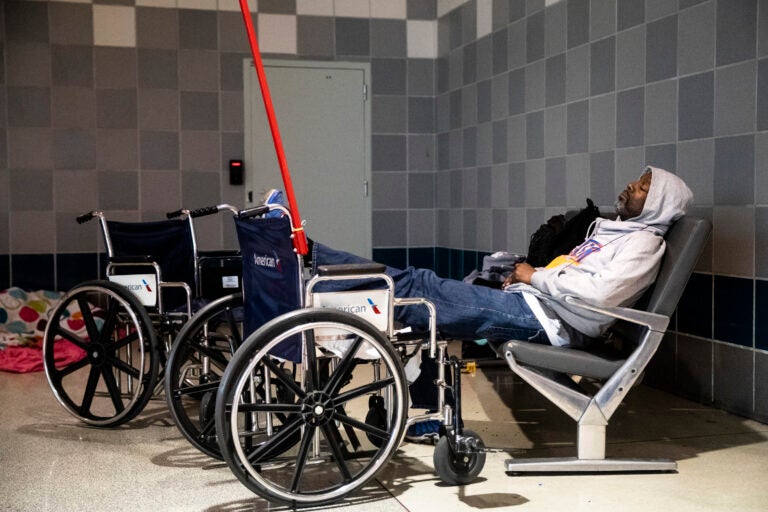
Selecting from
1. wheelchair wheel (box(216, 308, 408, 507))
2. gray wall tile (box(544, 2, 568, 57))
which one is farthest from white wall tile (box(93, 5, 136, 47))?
wheelchair wheel (box(216, 308, 408, 507))

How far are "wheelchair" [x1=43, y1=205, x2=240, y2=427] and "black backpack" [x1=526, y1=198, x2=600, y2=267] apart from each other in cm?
131

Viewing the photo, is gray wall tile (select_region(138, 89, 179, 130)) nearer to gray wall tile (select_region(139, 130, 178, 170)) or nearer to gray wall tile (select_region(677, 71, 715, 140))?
gray wall tile (select_region(139, 130, 178, 170))

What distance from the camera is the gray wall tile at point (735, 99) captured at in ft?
11.5

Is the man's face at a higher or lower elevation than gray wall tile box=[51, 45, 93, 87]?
lower

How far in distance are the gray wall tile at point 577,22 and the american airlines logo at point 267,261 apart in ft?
8.36

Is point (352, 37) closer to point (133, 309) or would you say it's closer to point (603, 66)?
point (603, 66)

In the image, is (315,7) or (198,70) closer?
(198,70)

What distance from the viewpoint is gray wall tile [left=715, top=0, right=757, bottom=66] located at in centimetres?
349

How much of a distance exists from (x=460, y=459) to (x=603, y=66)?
246cm

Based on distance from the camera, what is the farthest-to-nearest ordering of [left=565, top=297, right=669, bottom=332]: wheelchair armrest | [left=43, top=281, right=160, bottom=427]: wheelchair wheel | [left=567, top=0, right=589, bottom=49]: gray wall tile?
[left=567, top=0, right=589, bottom=49]: gray wall tile < [left=43, top=281, right=160, bottom=427]: wheelchair wheel < [left=565, top=297, right=669, bottom=332]: wheelchair armrest

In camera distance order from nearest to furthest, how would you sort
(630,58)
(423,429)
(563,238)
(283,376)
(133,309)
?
(283,376)
(423,429)
(133,309)
(563,238)
(630,58)

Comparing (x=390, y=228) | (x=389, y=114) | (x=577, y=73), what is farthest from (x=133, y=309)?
(x=389, y=114)

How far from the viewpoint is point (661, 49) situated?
4027 millimetres

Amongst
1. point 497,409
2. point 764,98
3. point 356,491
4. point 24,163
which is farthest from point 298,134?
point 356,491
